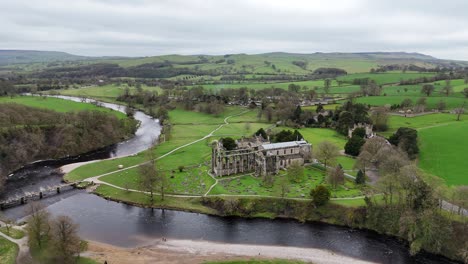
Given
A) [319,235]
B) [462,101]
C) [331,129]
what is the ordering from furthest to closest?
[462,101] → [331,129] → [319,235]

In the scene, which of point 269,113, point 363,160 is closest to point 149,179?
point 363,160

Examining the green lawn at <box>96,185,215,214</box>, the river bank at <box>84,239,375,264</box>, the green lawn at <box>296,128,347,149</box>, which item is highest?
the green lawn at <box>296,128,347,149</box>

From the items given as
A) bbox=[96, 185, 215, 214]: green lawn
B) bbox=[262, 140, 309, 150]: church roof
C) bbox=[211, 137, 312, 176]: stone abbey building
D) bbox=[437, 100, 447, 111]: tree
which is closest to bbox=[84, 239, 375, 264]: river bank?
bbox=[96, 185, 215, 214]: green lawn

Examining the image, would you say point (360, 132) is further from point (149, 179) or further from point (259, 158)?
point (149, 179)

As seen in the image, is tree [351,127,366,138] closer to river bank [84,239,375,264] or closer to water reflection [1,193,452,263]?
water reflection [1,193,452,263]

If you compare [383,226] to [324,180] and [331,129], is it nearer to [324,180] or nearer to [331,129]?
[324,180]

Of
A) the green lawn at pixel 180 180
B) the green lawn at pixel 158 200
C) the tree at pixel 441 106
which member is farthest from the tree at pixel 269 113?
the green lawn at pixel 158 200

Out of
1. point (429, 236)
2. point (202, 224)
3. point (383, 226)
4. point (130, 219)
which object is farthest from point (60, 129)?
point (429, 236)
